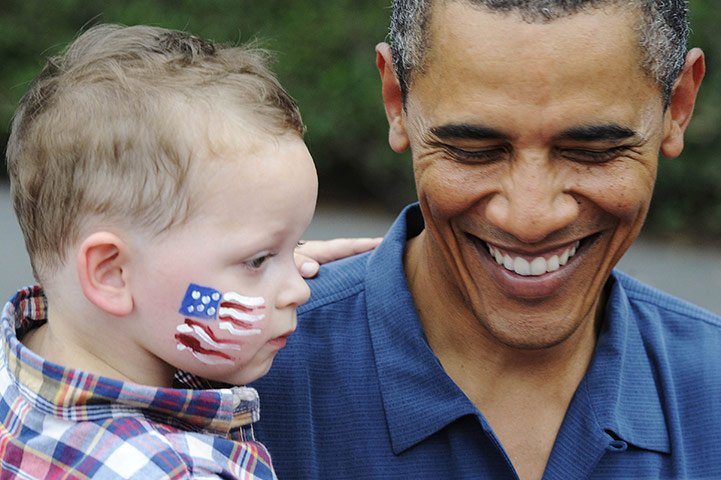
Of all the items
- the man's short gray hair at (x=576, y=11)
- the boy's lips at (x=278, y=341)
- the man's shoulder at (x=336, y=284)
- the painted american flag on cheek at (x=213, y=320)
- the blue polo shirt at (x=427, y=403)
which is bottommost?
the blue polo shirt at (x=427, y=403)

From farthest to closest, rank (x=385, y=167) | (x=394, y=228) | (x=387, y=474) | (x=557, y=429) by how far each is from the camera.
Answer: (x=385, y=167) → (x=394, y=228) → (x=557, y=429) → (x=387, y=474)

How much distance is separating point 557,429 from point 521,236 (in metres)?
0.62

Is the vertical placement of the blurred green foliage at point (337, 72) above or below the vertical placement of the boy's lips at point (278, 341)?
below

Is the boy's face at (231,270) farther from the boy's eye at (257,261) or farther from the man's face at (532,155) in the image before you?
the man's face at (532,155)

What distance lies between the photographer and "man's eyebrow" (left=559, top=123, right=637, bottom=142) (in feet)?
7.72

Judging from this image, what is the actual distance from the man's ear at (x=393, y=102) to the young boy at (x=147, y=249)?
512 millimetres

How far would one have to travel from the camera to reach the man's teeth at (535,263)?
256 centimetres

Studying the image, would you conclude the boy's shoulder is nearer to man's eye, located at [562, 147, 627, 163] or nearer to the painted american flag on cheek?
the painted american flag on cheek

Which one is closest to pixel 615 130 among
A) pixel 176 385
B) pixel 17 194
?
pixel 176 385

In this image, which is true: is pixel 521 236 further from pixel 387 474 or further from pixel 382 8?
pixel 382 8

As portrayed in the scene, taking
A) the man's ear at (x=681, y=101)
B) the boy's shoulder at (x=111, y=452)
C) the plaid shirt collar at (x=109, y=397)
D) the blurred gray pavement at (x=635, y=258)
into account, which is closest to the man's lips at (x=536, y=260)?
the man's ear at (x=681, y=101)

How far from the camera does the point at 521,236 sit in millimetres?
2447

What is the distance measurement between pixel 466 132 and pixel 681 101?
66 cm

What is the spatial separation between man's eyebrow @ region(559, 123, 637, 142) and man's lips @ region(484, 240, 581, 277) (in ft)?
1.05
